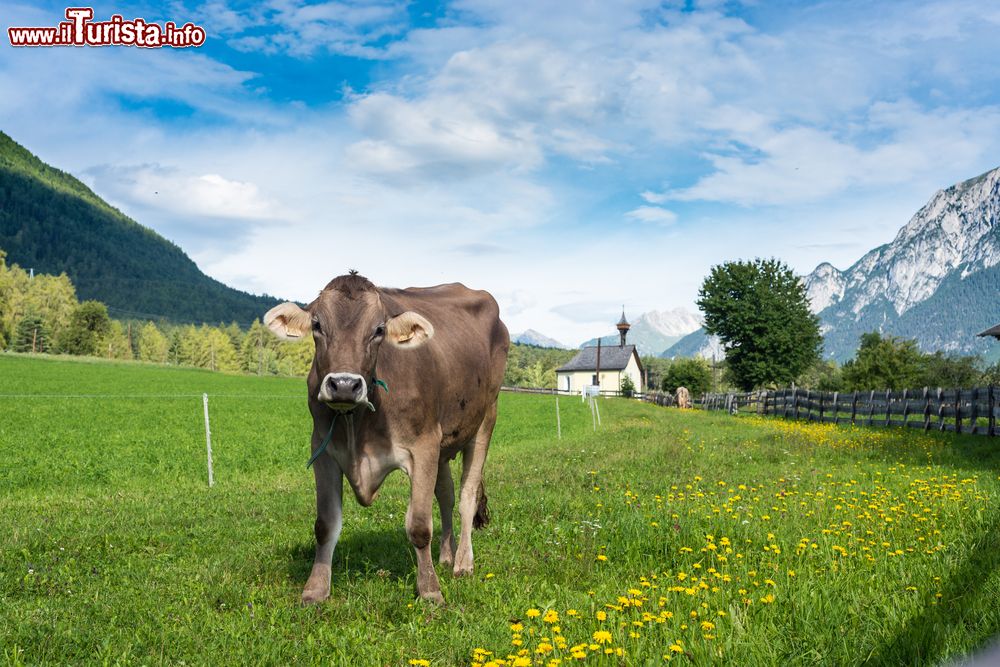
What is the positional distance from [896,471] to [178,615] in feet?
38.0

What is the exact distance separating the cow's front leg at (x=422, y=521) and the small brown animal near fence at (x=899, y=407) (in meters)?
18.0

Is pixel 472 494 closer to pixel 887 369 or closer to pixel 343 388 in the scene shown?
pixel 343 388

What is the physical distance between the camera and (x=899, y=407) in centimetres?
2355

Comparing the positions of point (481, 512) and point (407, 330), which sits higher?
point (407, 330)

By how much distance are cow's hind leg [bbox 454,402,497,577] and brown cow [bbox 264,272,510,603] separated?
18mm

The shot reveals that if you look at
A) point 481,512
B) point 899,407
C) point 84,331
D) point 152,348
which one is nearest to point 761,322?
point 899,407

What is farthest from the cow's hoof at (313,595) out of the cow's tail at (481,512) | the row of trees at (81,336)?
the row of trees at (81,336)

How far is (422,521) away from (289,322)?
71.8 inches

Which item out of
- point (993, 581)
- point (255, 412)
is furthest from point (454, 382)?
point (255, 412)

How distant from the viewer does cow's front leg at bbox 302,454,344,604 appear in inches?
222

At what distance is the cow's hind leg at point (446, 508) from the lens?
22.6 feet

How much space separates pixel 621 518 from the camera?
7551 mm

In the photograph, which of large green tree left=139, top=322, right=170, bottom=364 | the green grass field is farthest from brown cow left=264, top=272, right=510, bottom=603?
large green tree left=139, top=322, right=170, bottom=364

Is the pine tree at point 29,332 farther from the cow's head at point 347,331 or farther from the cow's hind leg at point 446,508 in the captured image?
the cow's head at point 347,331
